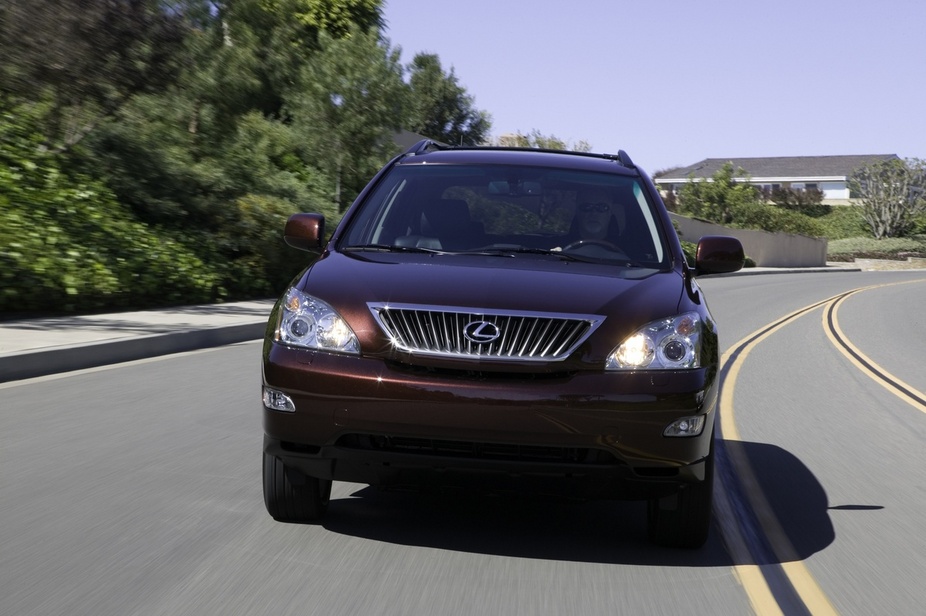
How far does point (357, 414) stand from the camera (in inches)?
185

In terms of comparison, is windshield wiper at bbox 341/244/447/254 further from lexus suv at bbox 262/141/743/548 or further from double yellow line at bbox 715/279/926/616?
double yellow line at bbox 715/279/926/616

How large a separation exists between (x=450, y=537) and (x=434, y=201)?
1908mm

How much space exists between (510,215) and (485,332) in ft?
5.28

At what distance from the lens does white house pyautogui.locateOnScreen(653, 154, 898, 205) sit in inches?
4596

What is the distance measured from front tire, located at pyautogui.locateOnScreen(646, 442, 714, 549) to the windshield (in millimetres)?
1223

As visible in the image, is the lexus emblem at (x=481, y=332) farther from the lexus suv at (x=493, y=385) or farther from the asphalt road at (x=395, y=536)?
the asphalt road at (x=395, y=536)

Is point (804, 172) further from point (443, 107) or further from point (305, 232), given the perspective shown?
point (305, 232)

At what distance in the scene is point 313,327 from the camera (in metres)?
4.93

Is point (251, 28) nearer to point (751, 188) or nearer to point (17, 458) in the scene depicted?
point (17, 458)

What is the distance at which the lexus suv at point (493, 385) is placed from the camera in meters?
4.63

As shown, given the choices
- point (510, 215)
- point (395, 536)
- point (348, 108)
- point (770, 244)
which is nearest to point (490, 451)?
point (395, 536)

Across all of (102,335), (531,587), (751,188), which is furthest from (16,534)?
(751,188)

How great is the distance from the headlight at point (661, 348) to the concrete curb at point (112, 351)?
273 inches

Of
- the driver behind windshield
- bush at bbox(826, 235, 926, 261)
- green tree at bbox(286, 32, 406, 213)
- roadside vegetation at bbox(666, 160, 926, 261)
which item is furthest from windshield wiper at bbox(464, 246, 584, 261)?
bush at bbox(826, 235, 926, 261)
